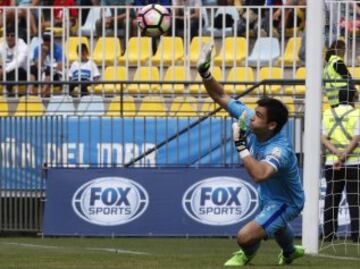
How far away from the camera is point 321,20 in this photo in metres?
13.1

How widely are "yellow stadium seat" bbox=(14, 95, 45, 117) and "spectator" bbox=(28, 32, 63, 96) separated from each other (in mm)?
1298

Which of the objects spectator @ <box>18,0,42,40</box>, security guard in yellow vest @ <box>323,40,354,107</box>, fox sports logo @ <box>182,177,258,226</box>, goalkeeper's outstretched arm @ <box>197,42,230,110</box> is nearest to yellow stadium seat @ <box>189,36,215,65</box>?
spectator @ <box>18,0,42,40</box>

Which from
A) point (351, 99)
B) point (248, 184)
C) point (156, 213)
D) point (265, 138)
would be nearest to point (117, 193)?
point (156, 213)

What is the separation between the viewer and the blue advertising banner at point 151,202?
17.1 metres

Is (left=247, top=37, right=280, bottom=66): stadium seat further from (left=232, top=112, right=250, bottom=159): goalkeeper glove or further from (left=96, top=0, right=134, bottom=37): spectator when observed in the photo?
(left=232, top=112, right=250, bottom=159): goalkeeper glove

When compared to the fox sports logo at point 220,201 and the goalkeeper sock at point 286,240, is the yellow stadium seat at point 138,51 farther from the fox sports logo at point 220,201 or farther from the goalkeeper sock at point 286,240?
the goalkeeper sock at point 286,240

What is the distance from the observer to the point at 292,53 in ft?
69.7

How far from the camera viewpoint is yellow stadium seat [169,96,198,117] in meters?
19.7

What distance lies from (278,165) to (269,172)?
0.71ft

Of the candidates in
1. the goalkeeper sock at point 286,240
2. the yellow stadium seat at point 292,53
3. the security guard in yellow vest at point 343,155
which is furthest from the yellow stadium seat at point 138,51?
the goalkeeper sock at point 286,240

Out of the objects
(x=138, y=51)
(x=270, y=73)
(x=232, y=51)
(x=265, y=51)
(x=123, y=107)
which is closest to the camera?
(x=123, y=107)

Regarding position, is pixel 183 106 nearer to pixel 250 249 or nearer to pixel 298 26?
pixel 298 26

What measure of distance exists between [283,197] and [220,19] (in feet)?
35.0

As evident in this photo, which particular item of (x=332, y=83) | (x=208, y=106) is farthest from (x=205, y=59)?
(x=208, y=106)
